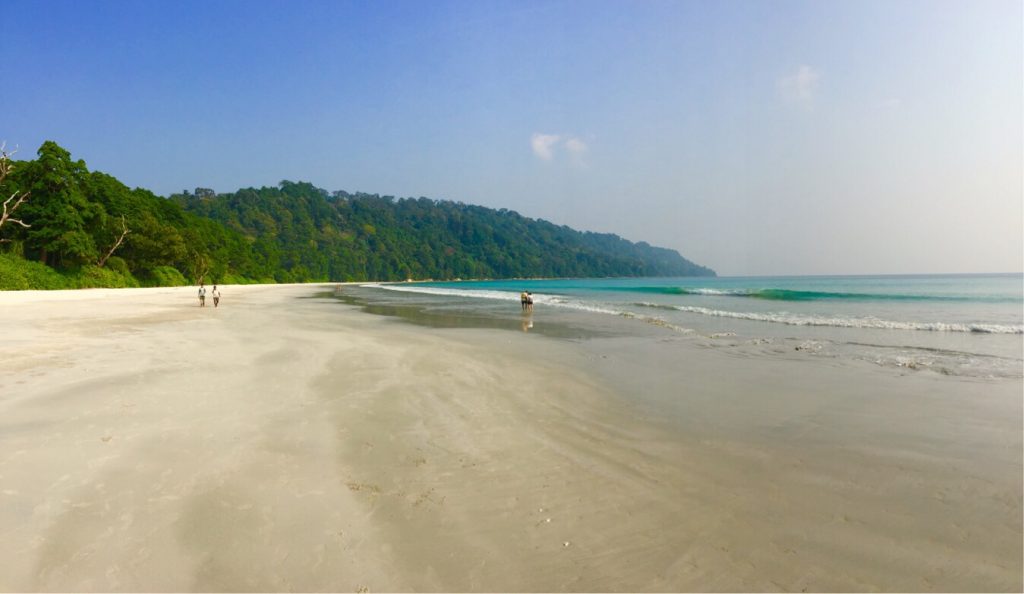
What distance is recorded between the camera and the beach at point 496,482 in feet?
11.5

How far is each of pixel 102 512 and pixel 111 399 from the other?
437 centimetres

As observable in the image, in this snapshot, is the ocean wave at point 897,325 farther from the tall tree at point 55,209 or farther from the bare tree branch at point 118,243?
the bare tree branch at point 118,243

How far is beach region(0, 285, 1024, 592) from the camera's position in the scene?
3.50m

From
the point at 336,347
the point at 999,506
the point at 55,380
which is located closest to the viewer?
the point at 999,506

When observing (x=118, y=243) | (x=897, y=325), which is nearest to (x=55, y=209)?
(x=118, y=243)

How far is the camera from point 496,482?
498 centimetres

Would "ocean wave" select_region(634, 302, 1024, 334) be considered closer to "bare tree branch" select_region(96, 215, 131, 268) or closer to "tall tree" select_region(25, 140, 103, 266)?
"tall tree" select_region(25, 140, 103, 266)

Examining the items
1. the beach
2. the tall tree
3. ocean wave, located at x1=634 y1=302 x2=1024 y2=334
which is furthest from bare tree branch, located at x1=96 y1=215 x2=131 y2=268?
Answer: ocean wave, located at x1=634 y1=302 x2=1024 y2=334

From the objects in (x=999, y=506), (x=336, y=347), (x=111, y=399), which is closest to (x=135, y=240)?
(x=336, y=347)

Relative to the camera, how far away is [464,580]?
11.1 ft

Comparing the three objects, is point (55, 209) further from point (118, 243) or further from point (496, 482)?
point (496, 482)

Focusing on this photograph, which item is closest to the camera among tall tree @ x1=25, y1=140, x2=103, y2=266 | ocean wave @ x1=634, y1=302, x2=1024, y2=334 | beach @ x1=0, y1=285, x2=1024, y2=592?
beach @ x1=0, y1=285, x2=1024, y2=592

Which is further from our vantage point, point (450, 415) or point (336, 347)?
point (336, 347)

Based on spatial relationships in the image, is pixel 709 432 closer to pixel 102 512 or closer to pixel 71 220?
pixel 102 512
